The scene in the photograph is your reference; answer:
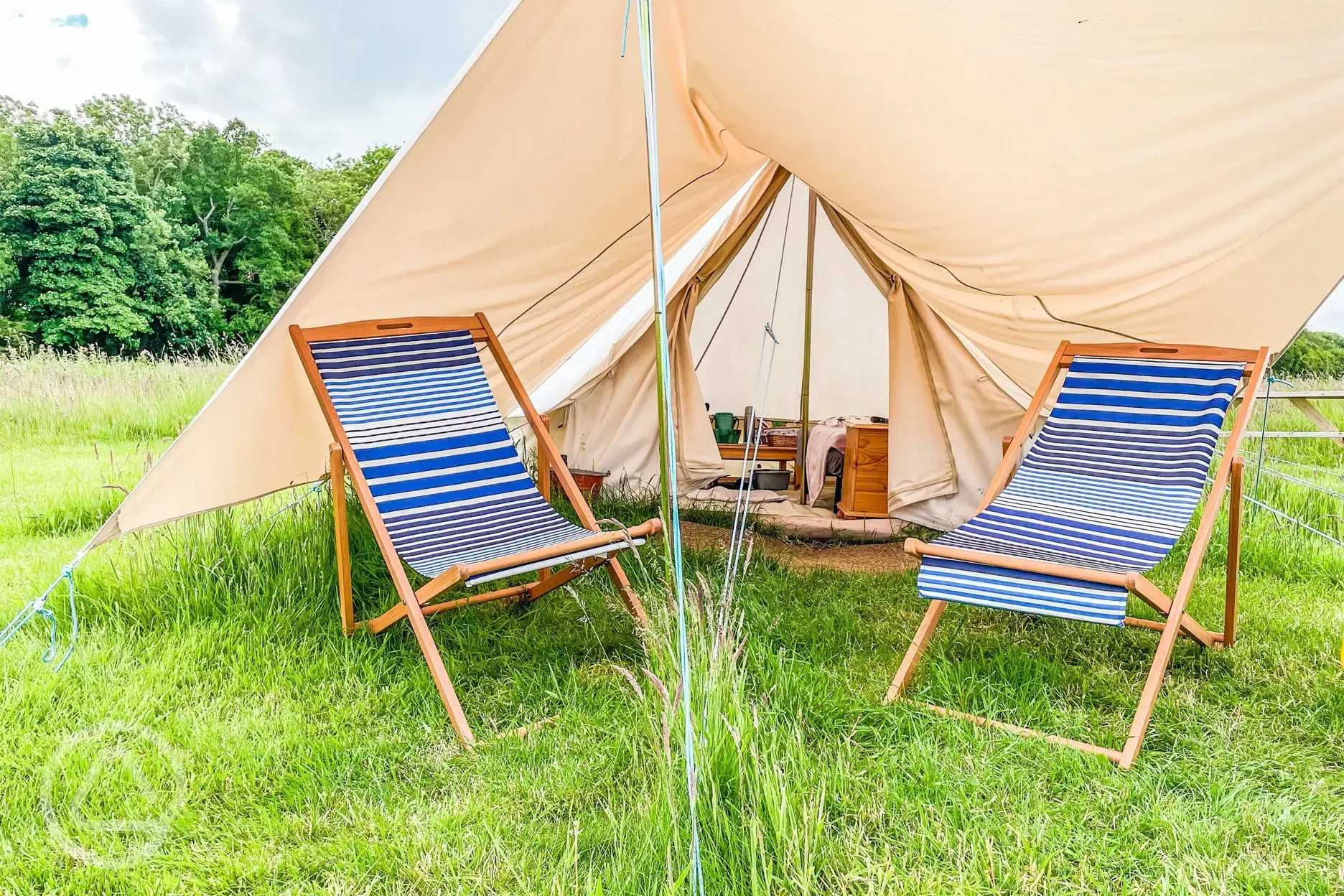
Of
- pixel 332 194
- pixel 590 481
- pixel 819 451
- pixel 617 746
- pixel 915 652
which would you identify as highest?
pixel 332 194

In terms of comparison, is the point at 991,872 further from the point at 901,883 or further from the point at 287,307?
the point at 287,307

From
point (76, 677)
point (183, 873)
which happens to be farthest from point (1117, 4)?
point (76, 677)

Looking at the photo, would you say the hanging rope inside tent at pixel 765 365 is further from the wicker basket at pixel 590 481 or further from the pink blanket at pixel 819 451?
the wicker basket at pixel 590 481

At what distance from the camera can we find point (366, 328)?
2865mm

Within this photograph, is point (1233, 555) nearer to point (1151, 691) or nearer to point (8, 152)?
point (1151, 691)

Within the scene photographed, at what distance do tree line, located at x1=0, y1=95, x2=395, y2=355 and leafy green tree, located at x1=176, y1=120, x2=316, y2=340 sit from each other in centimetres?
4

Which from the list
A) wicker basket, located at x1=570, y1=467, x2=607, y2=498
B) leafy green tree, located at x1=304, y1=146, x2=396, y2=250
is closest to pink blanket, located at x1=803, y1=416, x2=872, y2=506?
wicker basket, located at x1=570, y1=467, x2=607, y2=498

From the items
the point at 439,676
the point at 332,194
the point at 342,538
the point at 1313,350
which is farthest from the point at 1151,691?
the point at 332,194

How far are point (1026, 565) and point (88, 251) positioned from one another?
79.6ft

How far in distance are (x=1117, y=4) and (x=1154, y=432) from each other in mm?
1206

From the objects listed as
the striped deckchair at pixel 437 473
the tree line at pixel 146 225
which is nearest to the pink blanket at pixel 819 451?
the striped deckchair at pixel 437 473

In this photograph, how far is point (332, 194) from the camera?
A: 2786 centimetres

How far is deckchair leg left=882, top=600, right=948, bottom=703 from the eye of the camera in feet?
7.61

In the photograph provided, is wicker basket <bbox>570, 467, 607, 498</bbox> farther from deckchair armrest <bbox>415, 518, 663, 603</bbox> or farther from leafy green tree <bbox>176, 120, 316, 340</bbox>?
leafy green tree <bbox>176, 120, 316, 340</bbox>
